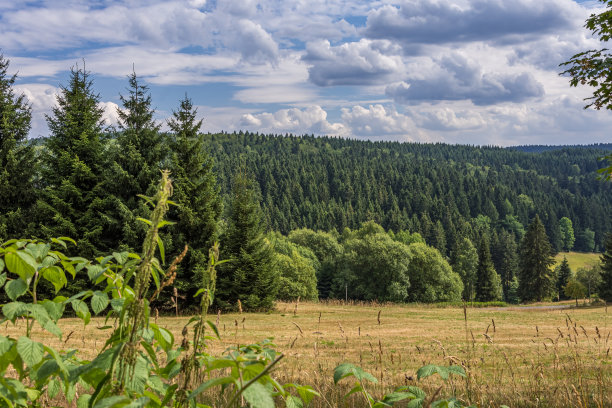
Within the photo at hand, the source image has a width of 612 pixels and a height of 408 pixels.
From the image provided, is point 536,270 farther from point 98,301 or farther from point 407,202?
point 407,202

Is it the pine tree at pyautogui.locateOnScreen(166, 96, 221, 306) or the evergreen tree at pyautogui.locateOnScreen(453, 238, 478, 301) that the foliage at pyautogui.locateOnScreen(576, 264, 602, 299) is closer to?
the evergreen tree at pyautogui.locateOnScreen(453, 238, 478, 301)

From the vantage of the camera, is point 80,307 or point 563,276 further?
point 563,276

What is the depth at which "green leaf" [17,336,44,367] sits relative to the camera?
55.0 inches

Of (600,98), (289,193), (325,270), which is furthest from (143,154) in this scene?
(289,193)

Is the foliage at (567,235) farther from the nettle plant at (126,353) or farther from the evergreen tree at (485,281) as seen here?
the nettle plant at (126,353)

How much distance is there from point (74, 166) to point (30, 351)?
85.1 feet

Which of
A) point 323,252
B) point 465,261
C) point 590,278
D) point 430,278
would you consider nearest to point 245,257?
point 430,278

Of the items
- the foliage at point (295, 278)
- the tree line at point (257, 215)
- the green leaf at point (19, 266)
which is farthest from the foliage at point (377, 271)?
the green leaf at point (19, 266)

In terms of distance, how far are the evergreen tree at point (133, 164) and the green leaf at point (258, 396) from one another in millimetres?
24021

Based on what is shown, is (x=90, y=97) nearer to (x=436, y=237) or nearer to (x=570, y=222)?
(x=436, y=237)

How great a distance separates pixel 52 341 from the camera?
10695 millimetres

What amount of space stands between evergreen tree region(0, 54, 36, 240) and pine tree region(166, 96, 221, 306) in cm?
810

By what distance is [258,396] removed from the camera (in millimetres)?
1059

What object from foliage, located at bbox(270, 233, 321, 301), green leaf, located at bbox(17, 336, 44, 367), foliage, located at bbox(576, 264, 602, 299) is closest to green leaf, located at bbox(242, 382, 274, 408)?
green leaf, located at bbox(17, 336, 44, 367)
